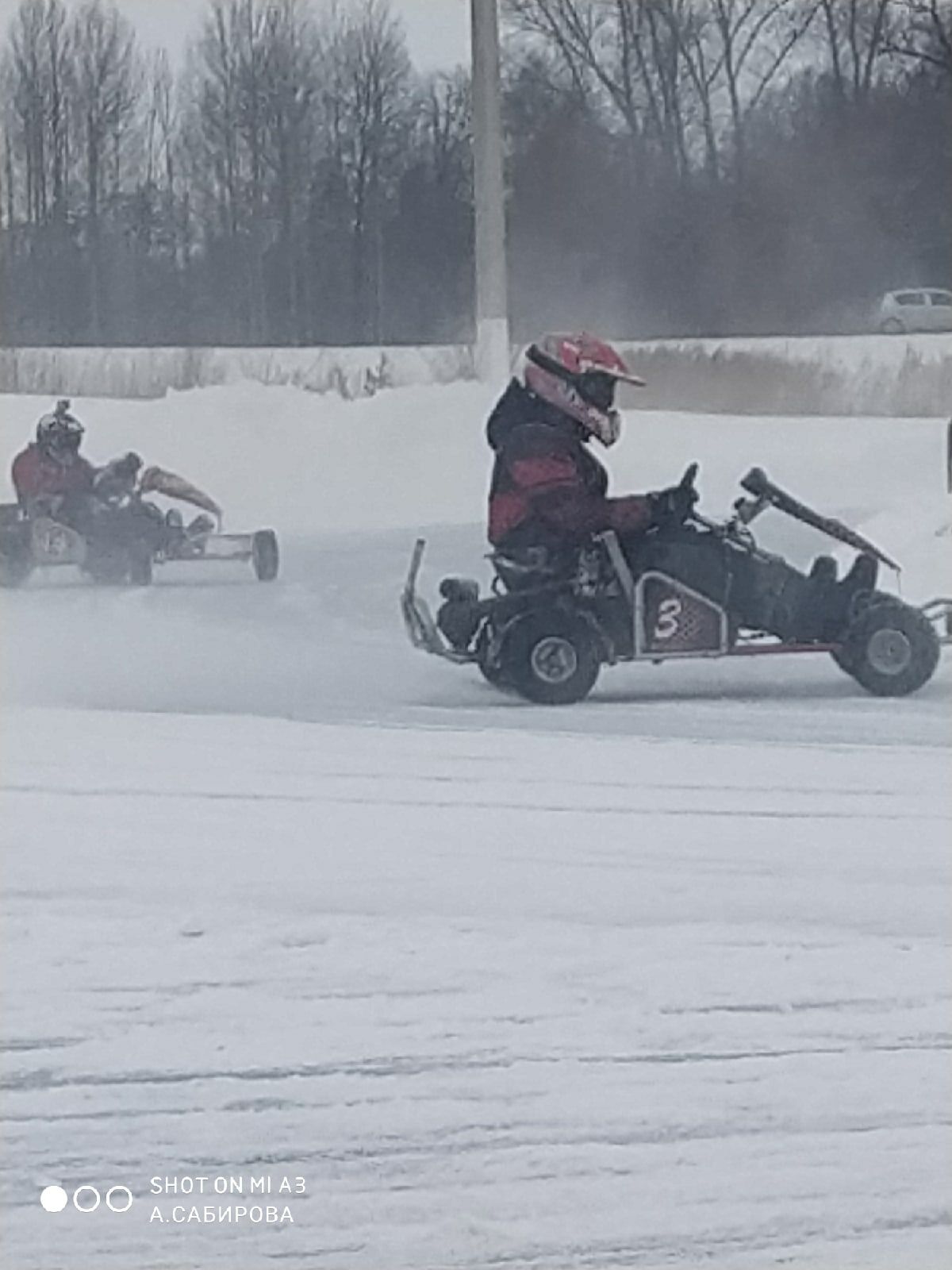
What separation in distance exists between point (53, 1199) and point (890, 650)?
1217 millimetres

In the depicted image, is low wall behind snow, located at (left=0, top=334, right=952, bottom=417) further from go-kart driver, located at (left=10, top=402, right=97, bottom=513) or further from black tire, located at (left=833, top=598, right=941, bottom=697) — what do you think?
black tire, located at (left=833, top=598, right=941, bottom=697)

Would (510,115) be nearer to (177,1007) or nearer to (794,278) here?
(794,278)

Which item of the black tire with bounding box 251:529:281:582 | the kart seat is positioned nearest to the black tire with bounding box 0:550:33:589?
the black tire with bounding box 251:529:281:582

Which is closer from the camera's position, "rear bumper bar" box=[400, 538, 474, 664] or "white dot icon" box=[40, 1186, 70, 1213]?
"white dot icon" box=[40, 1186, 70, 1213]

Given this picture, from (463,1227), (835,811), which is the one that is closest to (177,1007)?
(463,1227)

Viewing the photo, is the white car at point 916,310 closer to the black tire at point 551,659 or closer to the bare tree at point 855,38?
the bare tree at point 855,38

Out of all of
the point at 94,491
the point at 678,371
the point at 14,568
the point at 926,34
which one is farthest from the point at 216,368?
the point at 926,34

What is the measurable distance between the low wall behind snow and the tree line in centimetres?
2

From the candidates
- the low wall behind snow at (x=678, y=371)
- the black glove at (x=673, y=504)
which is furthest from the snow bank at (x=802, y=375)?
the black glove at (x=673, y=504)

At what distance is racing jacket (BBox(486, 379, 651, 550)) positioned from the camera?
338cm

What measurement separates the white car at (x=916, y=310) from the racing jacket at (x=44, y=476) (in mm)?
1003

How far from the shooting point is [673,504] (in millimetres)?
3383

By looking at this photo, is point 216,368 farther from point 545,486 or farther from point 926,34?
point 926,34

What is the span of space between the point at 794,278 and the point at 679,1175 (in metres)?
1.11
